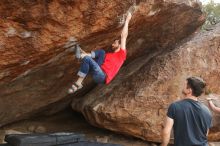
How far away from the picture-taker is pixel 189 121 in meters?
4.57

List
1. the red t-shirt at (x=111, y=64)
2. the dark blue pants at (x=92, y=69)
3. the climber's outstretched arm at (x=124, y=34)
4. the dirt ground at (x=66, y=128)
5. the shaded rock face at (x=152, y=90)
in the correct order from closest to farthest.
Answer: the dark blue pants at (x=92, y=69) → the red t-shirt at (x=111, y=64) → the climber's outstretched arm at (x=124, y=34) → the shaded rock face at (x=152, y=90) → the dirt ground at (x=66, y=128)

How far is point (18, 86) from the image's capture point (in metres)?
8.21

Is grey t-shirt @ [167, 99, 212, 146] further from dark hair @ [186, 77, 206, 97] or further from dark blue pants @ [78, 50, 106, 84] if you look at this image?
dark blue pants @ [78, 50, 106, 84]

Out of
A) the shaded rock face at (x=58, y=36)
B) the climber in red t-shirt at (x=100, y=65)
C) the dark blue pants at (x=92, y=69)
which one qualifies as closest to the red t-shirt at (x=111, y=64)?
the climber in red t-shirt at (x=100, y=65)

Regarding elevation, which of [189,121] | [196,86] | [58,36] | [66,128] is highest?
[58,36]

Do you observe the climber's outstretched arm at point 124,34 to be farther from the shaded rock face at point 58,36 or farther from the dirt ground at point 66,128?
the dirt ground at point 66,128

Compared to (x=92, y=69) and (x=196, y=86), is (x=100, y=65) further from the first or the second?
(x=196, y=86)

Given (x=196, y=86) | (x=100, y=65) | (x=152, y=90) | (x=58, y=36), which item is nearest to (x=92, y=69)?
(x=100, y=65)

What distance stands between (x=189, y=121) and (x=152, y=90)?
180 inches

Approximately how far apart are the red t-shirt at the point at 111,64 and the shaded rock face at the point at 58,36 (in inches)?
23.0

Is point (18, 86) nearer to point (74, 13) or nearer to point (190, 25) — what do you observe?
point (74, 13)

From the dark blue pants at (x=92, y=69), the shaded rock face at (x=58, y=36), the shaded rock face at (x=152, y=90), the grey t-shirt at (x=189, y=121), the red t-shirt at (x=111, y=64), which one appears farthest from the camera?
the shaded rock face at (x=152, y=90)

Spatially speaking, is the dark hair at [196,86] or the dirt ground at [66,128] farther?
the dirt ground at [66,128]

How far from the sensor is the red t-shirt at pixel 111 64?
6621 mm
